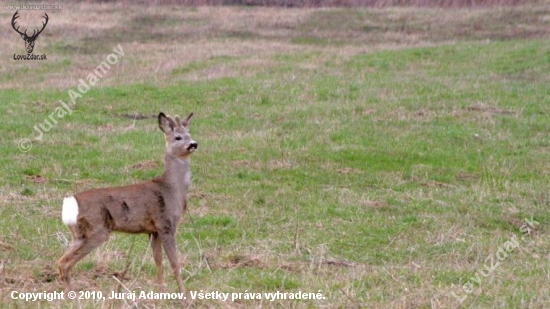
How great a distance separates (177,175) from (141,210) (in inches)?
24.5

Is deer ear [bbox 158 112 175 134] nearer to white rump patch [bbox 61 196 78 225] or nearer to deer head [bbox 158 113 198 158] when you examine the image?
deer head [bbox 158 113 198 158]

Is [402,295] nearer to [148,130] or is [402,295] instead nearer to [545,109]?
[148,130]

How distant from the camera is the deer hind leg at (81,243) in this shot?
7319mm

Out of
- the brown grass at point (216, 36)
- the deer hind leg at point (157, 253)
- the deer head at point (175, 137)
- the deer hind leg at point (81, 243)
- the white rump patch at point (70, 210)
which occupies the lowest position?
the brown grass at point (216, 36)

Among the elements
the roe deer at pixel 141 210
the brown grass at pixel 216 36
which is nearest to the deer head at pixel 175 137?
the roe deer at pixel 141 210

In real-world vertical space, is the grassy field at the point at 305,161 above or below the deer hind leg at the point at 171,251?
below

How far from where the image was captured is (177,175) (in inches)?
320

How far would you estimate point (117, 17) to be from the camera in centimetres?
3600

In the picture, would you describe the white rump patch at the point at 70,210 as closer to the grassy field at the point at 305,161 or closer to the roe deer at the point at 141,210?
the roe deer at the point at 141,210

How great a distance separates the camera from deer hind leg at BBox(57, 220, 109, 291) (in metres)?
7.32

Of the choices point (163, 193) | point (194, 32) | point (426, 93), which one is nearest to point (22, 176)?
point (163, 193)

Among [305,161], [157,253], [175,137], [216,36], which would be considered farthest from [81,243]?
[216,36]

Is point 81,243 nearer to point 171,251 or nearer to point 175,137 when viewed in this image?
point 171,251

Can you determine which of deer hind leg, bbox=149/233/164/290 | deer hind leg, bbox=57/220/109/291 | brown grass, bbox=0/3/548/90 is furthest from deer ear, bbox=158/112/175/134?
brown grass, bbox=0/3/548/90
